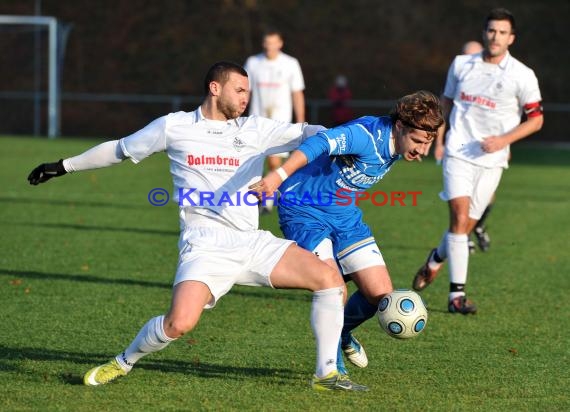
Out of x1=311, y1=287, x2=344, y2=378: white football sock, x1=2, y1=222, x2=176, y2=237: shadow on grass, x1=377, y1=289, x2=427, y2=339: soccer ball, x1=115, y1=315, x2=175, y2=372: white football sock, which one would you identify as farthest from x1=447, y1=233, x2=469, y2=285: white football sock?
x1=2, y1=222, x2=176, y2=237: shadow on grass

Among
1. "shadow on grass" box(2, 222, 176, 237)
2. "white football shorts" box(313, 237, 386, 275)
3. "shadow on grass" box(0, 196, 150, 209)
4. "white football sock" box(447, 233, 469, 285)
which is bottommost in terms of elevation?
"shadow on grass" box(0, 196, 150, 209)

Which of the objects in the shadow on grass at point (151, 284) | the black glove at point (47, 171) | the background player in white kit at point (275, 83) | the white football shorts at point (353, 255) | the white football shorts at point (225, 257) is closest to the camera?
the white football shorts at point (225, 257)

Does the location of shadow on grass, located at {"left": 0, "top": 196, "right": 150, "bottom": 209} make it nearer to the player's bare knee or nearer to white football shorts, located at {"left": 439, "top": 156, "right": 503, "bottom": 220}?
white football shorts, located at {"left": 439, "top": 156, "right": 503, "bottom": 220}

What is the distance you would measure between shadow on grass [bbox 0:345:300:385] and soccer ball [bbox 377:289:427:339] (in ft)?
1.96

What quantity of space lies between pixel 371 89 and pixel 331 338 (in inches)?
1158

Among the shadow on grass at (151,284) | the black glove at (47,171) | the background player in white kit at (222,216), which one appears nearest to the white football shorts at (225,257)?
the background player in white kit at (222,216)

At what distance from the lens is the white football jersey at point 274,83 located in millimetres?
13586

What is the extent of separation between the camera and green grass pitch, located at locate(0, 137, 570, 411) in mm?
5215

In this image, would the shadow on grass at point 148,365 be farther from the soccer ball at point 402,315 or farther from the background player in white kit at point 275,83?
the background player in white kit at point 275,83

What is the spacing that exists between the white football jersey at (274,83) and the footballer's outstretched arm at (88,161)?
8.20m

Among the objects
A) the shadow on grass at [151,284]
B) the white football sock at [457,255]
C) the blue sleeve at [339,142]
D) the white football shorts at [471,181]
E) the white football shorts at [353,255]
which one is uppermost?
the blue sleeve at [339,142]

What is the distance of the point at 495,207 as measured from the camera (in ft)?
49.1

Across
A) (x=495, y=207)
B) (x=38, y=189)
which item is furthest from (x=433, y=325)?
(x=38, y=189)

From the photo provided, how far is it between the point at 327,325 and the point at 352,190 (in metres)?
0.92
